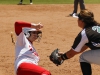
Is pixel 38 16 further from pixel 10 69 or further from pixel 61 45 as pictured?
pixel 10 69

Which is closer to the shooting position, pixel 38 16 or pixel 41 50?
pixel 41 50

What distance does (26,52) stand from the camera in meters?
5.59

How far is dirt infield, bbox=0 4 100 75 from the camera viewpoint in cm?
806

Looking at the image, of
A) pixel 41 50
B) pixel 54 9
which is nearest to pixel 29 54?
pixel 41 50

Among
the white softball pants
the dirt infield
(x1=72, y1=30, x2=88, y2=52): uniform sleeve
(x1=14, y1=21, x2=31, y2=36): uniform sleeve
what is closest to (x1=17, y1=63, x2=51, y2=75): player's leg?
(x1=14, y1=21, x2=31, y2=36): uniform sleeve

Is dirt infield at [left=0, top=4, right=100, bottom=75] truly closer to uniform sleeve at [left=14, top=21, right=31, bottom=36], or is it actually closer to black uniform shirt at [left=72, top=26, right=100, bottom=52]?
black uniform shirt at [left=72, top=26, right=100, bottom=52]

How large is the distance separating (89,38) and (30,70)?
3.96ft

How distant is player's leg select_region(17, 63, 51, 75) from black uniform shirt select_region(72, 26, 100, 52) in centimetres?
82

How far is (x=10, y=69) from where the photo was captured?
793cm

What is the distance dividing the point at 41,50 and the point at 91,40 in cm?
A: 396

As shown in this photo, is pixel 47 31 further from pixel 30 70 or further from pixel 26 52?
pixel 30 70

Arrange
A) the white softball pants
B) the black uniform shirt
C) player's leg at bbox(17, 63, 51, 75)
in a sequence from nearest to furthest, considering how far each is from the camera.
Result: 1. player's leg at bbox(17, 63, 51, 75)
2. the black uniform shirt
3. the white softball pants

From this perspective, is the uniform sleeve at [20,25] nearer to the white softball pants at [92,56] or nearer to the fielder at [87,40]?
the fielder at [87,40]

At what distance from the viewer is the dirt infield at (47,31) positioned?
317 inches
